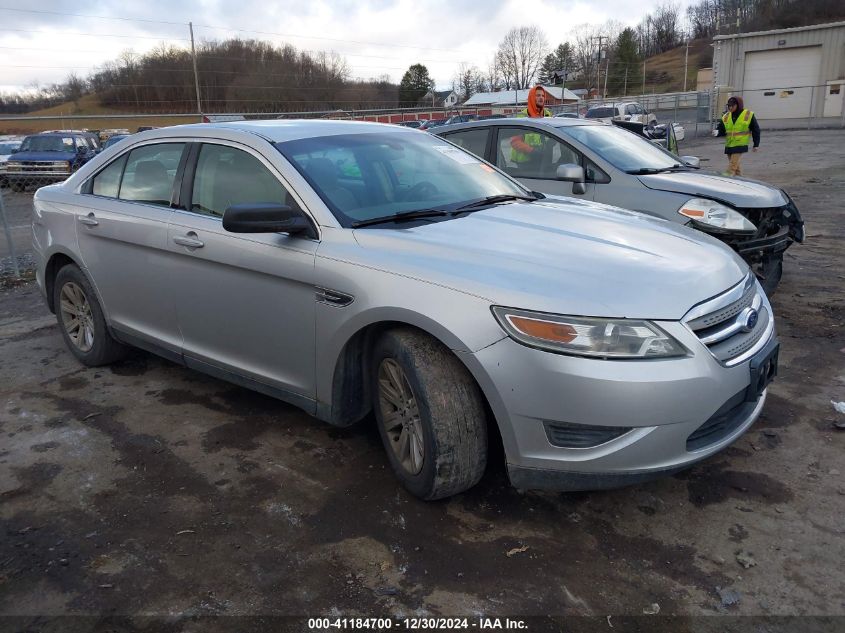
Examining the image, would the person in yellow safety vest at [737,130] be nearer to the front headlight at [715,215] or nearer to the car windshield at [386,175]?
the front headlight at [715,215]

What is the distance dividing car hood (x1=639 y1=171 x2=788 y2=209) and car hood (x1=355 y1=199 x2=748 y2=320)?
8.17 ft

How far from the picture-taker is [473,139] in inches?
277

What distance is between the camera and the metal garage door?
38062mm

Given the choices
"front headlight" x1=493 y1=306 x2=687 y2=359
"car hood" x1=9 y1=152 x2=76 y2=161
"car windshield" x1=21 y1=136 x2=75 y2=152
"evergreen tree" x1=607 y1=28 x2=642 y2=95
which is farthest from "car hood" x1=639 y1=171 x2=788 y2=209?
"evergreen tree" x1=607 y1=28 x2=642 y2=95

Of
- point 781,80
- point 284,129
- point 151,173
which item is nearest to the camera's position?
point 284,129

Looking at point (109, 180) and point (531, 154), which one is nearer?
point (109, 180)

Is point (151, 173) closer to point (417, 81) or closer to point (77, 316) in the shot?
point (77, 316)

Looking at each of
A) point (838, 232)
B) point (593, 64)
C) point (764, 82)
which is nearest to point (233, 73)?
point (764, 82)

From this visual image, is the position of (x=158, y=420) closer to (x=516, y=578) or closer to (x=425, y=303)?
(x=425, y=303)

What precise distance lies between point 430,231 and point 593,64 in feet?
359

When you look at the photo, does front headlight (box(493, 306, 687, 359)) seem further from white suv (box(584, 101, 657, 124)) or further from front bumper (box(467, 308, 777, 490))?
white suv (box(584, 101, 657, 124))

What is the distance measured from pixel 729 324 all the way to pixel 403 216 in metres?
1.58

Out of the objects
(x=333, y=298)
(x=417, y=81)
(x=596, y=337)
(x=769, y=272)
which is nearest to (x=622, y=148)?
(x=769, y=272)

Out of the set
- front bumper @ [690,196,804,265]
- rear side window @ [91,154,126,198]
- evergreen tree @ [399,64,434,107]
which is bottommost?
front bumper @ [690,196,804,265]
